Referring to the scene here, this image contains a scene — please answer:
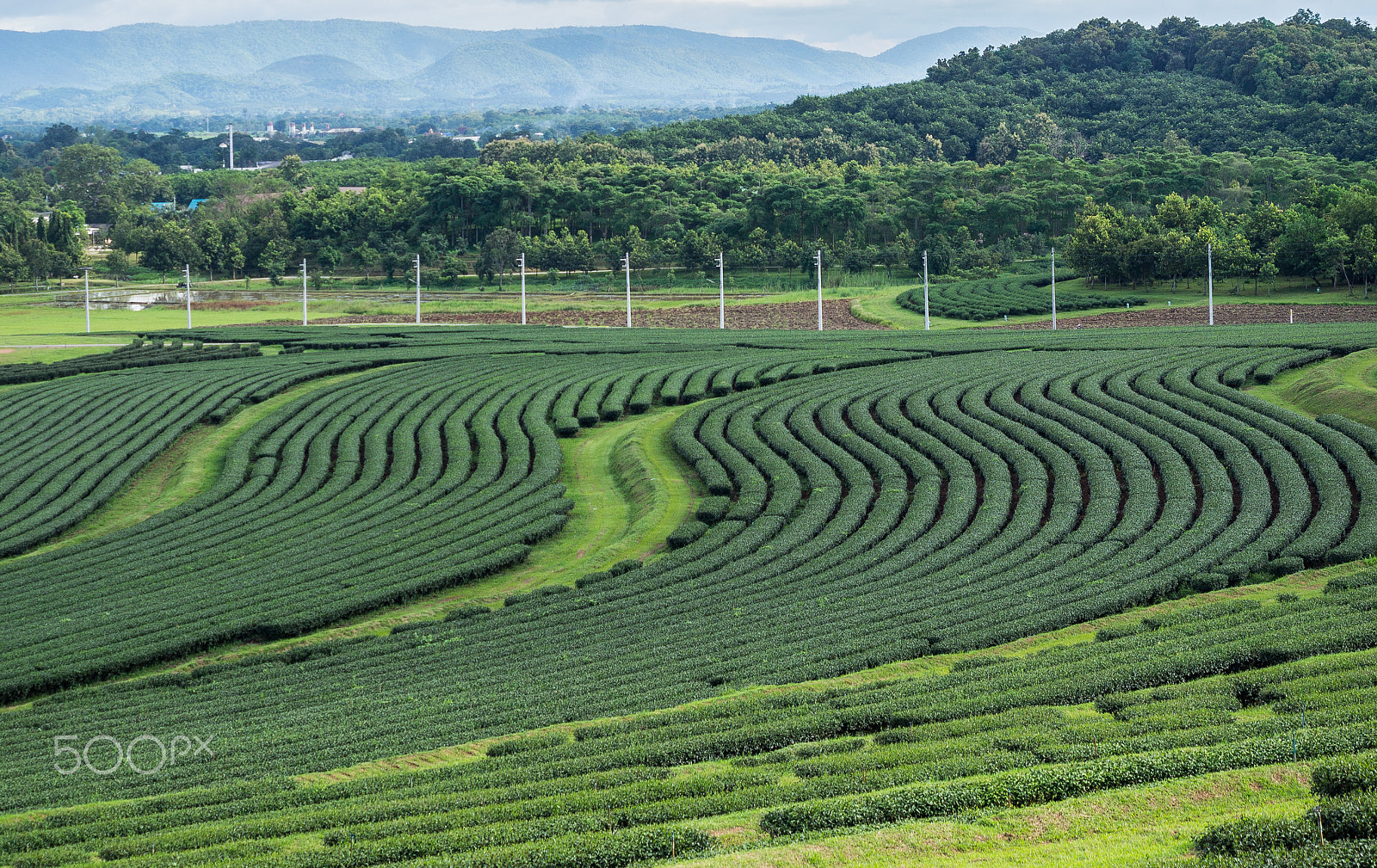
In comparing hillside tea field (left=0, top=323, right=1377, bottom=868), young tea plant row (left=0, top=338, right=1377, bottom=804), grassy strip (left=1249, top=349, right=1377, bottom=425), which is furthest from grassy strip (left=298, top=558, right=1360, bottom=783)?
grassy strip (left=1249, top=349, right=1377, bottom=425)

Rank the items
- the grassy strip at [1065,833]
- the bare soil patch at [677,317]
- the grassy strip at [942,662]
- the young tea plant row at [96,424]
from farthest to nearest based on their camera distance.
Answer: the bare soil patch at [677,317]
the young tea plant row at [96,424]
the grassy strip at [942,662]
the grassy strip at [1065,833]

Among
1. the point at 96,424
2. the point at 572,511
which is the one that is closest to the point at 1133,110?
the point at 572,511

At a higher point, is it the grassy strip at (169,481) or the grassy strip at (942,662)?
the grassy strip at (169,481)

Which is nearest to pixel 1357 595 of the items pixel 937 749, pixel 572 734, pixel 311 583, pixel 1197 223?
pixel 937 749

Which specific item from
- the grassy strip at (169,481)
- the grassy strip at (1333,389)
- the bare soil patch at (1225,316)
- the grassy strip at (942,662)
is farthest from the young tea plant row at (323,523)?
the bare soil patch at (1225,316)

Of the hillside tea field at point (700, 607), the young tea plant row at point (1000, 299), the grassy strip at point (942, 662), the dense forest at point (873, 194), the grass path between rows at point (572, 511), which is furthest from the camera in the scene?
the dense forest at point (873, 194)

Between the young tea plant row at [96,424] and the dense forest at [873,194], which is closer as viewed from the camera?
the young tea plant row at [96,424]

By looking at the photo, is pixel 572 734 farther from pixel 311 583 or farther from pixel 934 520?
pixel 934 520

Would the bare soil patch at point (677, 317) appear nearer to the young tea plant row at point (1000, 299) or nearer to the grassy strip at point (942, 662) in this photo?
the young tea plant row at point (1000, 299)
